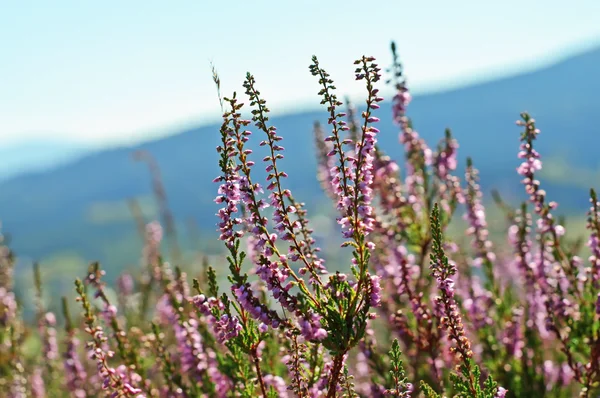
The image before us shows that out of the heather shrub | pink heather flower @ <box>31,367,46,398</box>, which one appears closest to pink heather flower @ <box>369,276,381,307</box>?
the heather shrub

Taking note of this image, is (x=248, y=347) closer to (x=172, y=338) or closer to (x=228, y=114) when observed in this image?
(x=228, y=114)

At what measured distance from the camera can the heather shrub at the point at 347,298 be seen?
4613mm

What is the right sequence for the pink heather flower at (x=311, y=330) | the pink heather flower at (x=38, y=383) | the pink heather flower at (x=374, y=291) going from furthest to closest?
the pink heather flower at (x=38, y=383), the pink heather flower at (x=374, y=291), the pink heather flower at (x=311, y=330)

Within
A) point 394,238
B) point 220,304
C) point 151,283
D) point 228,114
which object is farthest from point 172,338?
point 228,114

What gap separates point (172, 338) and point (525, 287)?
748cm

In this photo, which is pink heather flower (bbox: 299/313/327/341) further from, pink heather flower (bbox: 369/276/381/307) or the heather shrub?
pink heather flower (bbox: 369/276/381/307)

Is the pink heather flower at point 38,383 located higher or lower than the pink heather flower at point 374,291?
lower

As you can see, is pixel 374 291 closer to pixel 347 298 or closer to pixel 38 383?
pixel 347 298

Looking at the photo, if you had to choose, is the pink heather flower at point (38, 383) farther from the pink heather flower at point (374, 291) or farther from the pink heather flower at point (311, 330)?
the pink heather flower at point (374, 291)

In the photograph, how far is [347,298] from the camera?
458 centimetres

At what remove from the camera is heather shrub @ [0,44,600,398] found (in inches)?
182

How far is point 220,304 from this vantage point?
496cm

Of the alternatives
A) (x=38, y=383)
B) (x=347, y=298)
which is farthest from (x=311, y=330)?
(x=38, y=383)

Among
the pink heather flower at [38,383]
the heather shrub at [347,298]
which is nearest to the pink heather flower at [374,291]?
the heather shrub at [347,298]
